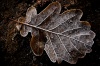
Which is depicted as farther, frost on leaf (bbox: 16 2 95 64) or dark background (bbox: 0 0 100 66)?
dark background (bbox: 0 0 100 66)

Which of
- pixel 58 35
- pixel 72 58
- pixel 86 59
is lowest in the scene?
pixel 86 59

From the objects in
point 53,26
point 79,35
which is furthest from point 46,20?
point 79,35

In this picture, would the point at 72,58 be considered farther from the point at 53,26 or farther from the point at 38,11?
the point at 38,11

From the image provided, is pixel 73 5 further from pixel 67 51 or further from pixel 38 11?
pixel 67 51

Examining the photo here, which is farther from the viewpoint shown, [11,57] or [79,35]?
[11,57]

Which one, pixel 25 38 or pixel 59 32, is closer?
pixel 59 32

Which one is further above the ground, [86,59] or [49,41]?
[49,41]
